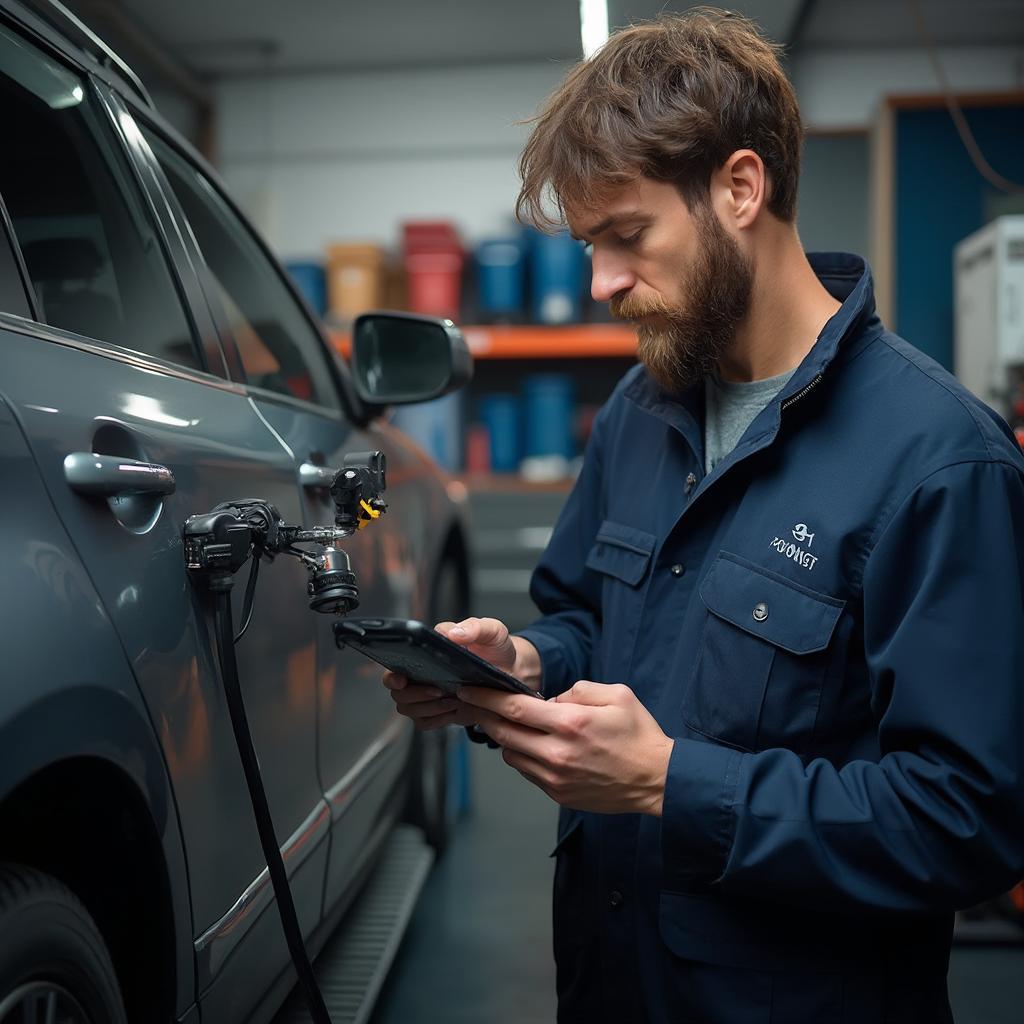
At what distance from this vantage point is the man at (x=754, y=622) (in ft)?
3.19

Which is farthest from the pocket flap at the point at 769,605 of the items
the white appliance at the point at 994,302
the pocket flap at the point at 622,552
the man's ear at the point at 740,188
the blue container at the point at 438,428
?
the blue container at the point at 438,428

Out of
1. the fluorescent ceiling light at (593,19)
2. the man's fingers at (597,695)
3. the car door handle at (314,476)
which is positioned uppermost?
the fluorescent ceiling light at (593,19)

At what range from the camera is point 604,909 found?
125 cm

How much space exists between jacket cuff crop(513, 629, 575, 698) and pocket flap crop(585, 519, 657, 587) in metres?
0.12

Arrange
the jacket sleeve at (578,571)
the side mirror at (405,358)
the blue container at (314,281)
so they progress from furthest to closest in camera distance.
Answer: the blue container at (314,281) → the side mirror at (405,358) → the jacket sleeve at (578,571)

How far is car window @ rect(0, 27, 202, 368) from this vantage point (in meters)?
1.09

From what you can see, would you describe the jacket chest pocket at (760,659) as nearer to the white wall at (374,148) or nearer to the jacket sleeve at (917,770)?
the jacket sleeve at (917,770)

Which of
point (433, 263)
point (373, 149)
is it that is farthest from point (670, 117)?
point (373, 149)

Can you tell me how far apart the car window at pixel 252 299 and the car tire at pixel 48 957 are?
2.84 feet

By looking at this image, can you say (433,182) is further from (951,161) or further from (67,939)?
(67,939)

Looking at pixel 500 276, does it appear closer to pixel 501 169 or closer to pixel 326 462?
pixel 501 169

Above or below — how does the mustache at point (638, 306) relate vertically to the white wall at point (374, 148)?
below

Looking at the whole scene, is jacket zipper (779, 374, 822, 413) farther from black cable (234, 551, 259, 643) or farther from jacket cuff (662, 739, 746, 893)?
black cable (234, 551, 259, 643)

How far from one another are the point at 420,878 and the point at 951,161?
5481 mm
